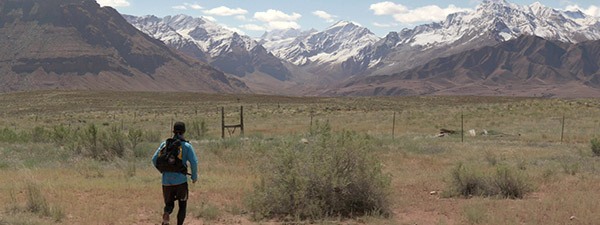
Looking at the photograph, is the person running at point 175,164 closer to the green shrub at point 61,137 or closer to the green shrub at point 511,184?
the green shrub at point 511,184

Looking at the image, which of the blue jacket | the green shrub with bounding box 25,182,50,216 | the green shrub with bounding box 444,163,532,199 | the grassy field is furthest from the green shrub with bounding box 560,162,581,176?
the green shrub with bounding box 25,182,50,216

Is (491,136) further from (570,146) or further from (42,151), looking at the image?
(42,151)

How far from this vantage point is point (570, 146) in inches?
802

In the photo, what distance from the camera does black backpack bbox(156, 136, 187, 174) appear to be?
7.34m

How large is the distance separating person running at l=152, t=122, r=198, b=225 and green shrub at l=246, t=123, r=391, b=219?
6.58ft

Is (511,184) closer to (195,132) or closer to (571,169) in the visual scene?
(571,169)

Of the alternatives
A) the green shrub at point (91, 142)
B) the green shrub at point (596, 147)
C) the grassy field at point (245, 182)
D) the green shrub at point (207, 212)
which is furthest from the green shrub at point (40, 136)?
the green shrub at point (596, 147)

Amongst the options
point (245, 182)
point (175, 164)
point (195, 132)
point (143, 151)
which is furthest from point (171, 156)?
point (195, 132)

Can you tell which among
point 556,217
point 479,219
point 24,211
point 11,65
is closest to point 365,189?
point 479,219

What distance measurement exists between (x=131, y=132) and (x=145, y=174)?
4.94m

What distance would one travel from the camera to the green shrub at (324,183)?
9.27 m

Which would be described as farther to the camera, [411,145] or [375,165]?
[411,145]

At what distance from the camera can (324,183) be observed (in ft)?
30.5

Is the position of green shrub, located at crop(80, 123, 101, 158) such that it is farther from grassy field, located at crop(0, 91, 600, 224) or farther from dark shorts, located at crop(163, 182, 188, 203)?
dark shorts, located at crop(163, 182, 188, 203)
